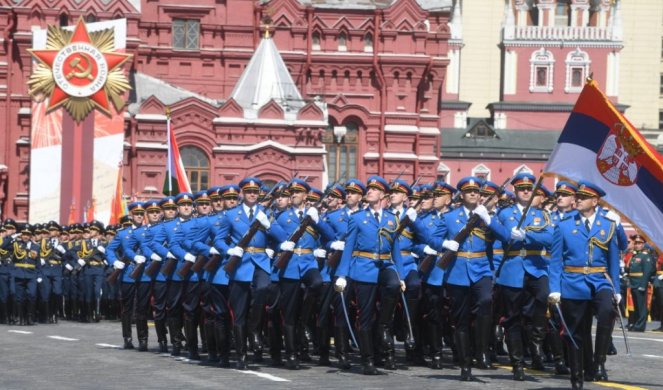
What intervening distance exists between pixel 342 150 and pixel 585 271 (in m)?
43.1

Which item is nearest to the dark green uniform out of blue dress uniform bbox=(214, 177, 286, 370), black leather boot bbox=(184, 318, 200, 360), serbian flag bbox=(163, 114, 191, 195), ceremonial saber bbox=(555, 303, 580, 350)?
Answer: serbian flag bbox=(163, 114, 191, 195)

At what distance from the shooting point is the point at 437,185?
18.2 meters

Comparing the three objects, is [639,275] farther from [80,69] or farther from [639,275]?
[80,69]

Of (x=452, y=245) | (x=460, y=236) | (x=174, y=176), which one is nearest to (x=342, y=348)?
(x=452, y=245)

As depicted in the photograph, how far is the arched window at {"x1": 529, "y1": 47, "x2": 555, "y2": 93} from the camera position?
90.4 meters

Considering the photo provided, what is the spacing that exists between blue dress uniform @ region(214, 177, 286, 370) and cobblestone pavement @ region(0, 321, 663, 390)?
0.47m

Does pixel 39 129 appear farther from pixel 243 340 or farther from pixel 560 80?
pixel 560 80

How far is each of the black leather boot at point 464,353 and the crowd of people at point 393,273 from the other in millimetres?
13

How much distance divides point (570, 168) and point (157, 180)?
1457 inches

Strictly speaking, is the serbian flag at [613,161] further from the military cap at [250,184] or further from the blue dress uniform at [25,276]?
the blue dress uniform at [25,276]

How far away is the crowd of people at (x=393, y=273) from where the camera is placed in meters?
15.0

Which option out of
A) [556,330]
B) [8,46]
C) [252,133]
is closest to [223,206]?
[556,330]

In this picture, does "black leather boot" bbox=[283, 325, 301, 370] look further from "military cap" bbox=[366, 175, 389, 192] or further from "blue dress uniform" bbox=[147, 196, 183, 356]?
"blue dress uniform" bbox=[147, 196, 183, 356]

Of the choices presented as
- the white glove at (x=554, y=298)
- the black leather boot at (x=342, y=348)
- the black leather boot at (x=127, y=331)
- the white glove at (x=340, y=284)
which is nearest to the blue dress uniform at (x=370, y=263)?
the white glove at (x=340, y=284)
